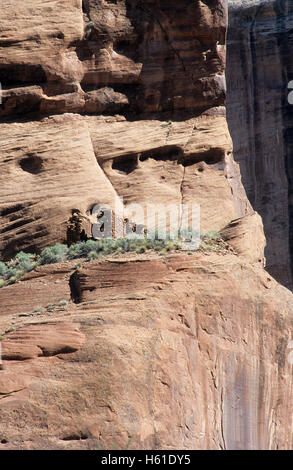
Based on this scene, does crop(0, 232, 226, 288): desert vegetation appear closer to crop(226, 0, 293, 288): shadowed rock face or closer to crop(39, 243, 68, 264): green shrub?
crop(39, 243, 68, 264): green shrub

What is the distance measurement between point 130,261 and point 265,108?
95.4ft

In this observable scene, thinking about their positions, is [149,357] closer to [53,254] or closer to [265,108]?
[53,254]

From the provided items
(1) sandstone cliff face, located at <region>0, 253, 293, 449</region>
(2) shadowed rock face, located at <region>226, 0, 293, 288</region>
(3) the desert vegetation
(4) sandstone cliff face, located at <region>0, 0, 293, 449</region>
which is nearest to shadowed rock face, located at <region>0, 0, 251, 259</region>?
(4) sandstone cliff face, located at <region>0, 0, 293, 449</region>

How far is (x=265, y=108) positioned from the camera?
5959 cm

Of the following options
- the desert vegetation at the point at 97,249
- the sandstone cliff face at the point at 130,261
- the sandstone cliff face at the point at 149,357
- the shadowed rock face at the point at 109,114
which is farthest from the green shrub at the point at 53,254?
the shadowed rock face at the point at 109,114

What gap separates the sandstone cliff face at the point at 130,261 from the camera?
28766 mm

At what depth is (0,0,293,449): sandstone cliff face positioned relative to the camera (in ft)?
94.4

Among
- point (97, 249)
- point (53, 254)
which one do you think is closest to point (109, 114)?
point (53, 254)

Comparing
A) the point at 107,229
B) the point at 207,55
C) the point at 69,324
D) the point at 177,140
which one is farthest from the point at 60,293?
the point at 207,55

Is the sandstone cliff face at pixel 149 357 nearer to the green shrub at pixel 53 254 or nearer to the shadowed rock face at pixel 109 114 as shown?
the green shrub at pixel 53 254

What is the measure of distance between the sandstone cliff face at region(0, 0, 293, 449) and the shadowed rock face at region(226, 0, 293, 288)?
16.8m

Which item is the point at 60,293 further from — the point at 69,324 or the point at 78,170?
the point at 78,170

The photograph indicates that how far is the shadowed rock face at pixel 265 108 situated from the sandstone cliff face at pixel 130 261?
1681 cm
